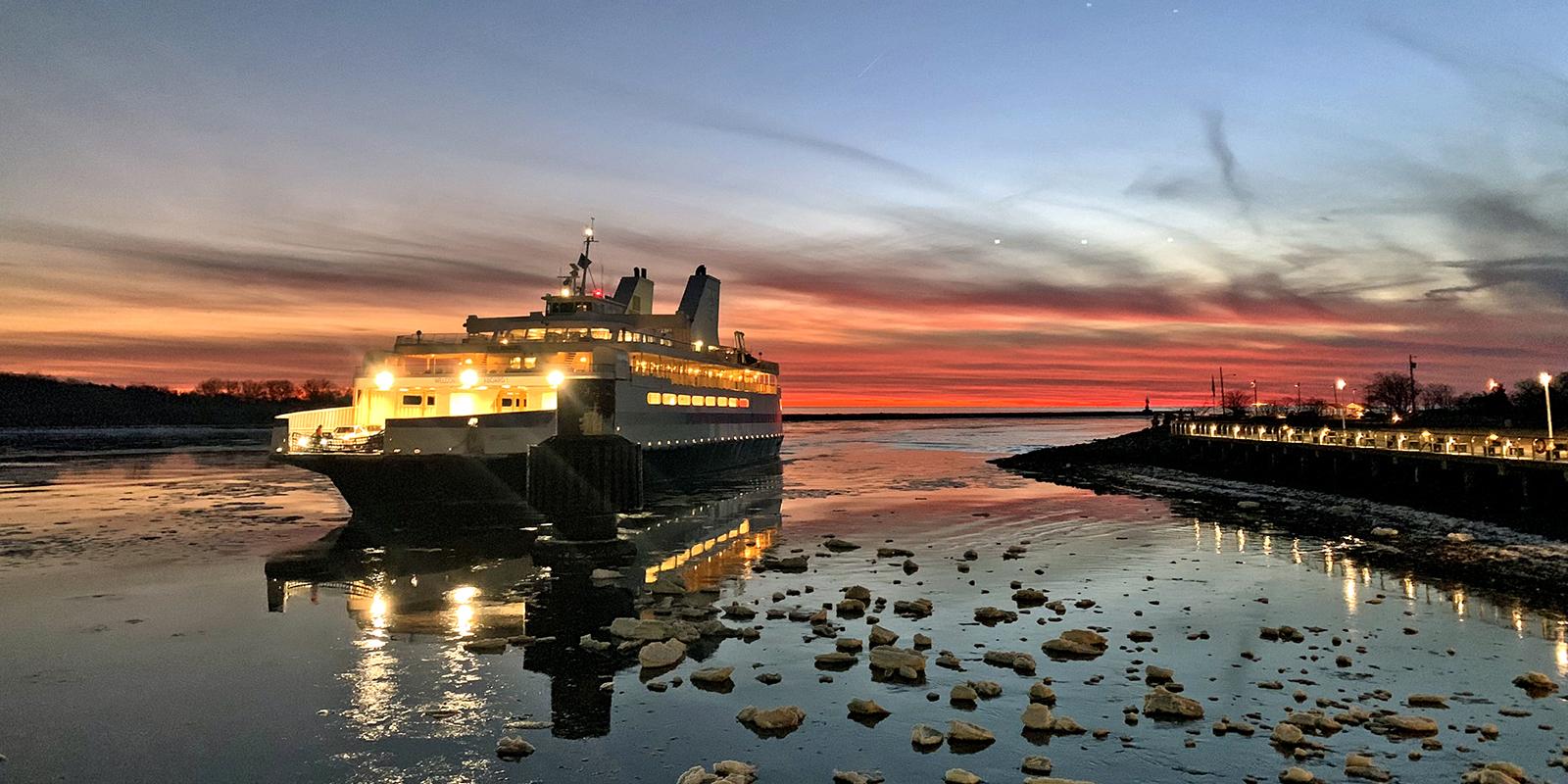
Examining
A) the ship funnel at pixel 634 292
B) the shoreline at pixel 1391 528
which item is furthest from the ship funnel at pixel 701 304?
the shoreline at pixel 1391 528

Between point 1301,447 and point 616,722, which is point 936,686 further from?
point 1301,447

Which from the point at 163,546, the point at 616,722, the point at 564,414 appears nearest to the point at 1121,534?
the point at 564,414

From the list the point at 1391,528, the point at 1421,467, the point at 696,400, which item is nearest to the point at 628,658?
the point at 1391,528

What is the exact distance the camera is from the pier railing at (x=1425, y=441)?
37.0m

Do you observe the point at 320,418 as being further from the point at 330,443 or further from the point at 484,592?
the point at 484,592

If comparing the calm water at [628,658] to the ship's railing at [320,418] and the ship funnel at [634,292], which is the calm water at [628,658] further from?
the ship funnel at [634,292]

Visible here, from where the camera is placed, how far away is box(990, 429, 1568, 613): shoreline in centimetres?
2272

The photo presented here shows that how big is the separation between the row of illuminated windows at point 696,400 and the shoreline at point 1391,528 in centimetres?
2539

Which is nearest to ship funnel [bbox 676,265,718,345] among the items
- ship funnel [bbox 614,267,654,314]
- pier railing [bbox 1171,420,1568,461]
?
ship funnel [bbox 614,267,654,314]

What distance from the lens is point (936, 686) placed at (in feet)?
46.2

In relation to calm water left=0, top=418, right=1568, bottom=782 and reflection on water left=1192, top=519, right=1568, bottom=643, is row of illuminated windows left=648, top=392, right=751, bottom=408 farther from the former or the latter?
reflection on water left=1192, top=519, right=1568, bottom=643

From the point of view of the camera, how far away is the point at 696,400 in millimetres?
59062

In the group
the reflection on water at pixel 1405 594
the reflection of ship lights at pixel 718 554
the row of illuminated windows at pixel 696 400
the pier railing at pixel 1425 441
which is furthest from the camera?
the row of illuminated windows at pixel 696 400

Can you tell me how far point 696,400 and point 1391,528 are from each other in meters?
39.7
